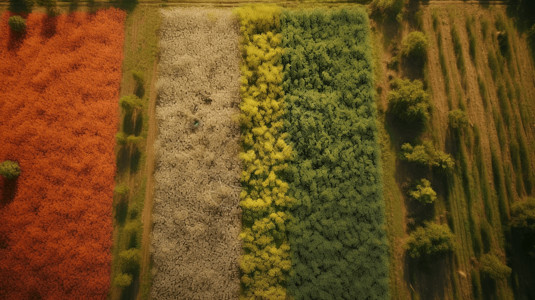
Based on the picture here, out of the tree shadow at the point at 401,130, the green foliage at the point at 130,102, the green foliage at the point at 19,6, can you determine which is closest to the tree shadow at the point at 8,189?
the green foliage at the point at 130,102

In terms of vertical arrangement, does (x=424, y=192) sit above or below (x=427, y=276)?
above

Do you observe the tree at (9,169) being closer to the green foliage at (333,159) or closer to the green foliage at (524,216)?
the green foliage at (333,159)

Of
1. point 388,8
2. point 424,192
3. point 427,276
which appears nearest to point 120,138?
point 424,192

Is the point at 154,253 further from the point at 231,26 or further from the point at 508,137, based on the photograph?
the point at 508,137

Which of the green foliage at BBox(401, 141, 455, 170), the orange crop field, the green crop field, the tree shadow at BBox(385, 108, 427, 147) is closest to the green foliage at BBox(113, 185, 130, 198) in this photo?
the green crop field

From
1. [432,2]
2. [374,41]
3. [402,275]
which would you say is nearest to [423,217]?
[402,275]

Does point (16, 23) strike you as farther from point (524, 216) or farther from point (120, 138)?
point (524, 216)

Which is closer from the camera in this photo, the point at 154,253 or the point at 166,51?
the point at 154,253
